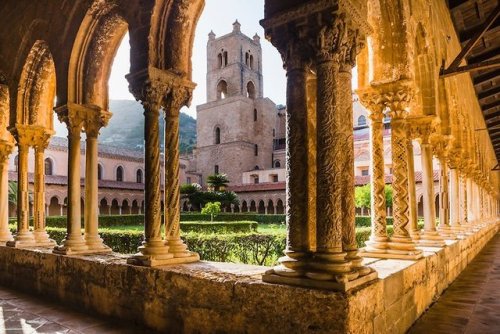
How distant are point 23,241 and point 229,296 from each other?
4454mm

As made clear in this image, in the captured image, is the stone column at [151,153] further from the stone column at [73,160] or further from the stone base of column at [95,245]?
the stone column at [73,160]

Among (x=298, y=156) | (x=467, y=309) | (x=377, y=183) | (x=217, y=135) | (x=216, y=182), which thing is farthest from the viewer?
(x=217, y=135)

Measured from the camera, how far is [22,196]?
6.52 meters

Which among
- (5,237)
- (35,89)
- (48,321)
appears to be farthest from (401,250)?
(5,237)

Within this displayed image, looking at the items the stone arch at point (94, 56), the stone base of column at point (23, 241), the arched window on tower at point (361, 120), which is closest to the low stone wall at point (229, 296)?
the stone base of column at point (23, 241)

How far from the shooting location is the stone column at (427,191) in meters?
5.41

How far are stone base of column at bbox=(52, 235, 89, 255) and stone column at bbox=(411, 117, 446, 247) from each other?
4.51 meters

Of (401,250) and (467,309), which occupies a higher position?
(401,250)

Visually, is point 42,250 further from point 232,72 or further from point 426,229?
point 232,72

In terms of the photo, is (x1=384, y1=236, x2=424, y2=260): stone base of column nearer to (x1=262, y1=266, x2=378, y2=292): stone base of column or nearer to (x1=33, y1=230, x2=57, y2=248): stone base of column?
(x1=262, y1=266, x2=378, y2=292): stone base of column

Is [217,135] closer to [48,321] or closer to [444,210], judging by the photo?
[444,210]

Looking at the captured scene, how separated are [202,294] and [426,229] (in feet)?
12.4

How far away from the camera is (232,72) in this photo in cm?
4412

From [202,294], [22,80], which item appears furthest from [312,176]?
[22,80]
